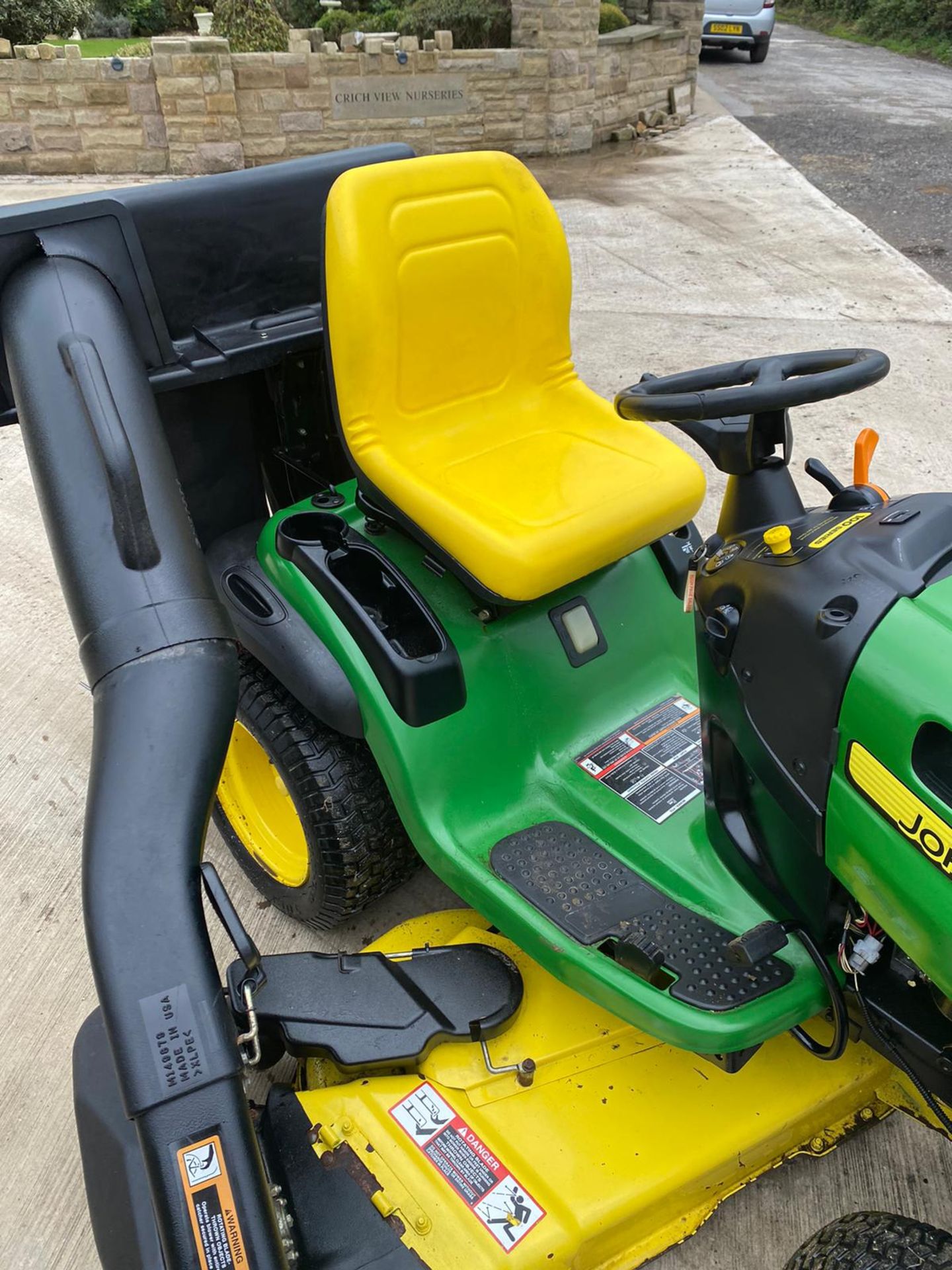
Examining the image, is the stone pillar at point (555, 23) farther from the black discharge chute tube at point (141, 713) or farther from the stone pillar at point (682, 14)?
the black discharge chute tube at point (141, 713)

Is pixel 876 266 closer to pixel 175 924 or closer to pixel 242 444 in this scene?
pixel 242 444

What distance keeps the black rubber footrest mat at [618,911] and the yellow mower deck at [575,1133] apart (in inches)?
7.2

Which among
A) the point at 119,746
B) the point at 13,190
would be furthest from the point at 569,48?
the point at 119,746

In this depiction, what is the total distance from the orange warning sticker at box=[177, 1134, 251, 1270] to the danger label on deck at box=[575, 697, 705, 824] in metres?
0.85

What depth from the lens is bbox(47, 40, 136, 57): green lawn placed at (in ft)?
34.0

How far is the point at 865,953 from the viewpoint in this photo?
1.22 m

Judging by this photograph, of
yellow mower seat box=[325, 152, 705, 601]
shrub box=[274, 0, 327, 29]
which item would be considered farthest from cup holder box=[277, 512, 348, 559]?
shrub box=[274, 0, 327, 29]

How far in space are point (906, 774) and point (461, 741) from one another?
808mm

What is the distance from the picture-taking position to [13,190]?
6914 mm

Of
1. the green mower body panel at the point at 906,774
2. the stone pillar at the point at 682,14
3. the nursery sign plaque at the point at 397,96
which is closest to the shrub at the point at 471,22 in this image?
the nursery sign plaque at the point at 397,96

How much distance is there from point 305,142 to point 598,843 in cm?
690

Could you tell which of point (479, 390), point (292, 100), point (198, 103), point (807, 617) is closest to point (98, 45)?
point (198, 103)

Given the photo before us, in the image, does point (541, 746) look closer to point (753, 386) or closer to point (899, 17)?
point (753, 386)

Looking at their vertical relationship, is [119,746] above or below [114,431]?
below
